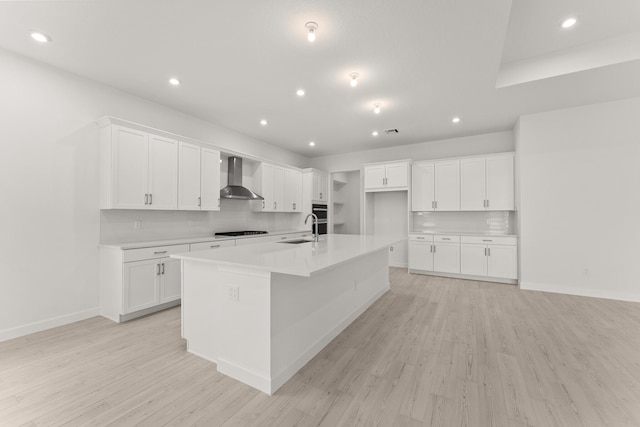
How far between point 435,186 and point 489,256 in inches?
66.3

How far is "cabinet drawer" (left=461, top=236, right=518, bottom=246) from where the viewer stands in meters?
4.75

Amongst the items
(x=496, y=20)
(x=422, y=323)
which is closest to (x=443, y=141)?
(x=496, y=20)

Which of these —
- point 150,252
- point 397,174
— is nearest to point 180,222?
point 150,252

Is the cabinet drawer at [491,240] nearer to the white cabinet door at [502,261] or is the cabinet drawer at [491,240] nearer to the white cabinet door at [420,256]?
the white cabinet door at [502,261]

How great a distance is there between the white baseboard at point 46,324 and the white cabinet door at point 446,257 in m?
5.55

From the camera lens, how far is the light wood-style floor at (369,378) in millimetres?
1636

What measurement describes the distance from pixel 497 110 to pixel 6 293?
6.69 meters

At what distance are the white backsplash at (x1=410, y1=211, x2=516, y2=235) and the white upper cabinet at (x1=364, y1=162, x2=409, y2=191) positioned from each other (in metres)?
0.83

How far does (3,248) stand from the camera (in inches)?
105

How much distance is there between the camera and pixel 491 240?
4.90m

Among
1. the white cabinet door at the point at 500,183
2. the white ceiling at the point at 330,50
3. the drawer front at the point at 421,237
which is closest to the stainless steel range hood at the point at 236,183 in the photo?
the white ceiling at the point at 330,50

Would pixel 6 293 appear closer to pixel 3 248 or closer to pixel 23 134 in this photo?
pixel 3 248

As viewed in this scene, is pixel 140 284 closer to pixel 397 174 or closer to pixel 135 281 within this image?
pixel 135 281

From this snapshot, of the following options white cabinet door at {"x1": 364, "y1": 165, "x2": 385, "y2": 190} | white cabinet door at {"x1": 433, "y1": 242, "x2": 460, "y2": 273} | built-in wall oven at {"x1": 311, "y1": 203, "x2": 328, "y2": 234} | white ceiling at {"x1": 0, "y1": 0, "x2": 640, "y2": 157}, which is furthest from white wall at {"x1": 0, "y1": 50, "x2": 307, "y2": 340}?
white cabinet door at {"x1": 433, "y1": 242, "x2": 460, "y2": 273}
